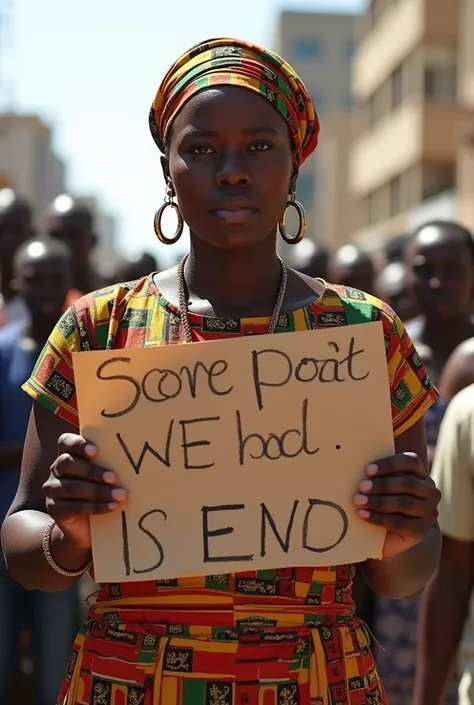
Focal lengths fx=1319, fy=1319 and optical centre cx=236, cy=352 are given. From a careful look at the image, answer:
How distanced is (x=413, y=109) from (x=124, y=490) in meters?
29.5

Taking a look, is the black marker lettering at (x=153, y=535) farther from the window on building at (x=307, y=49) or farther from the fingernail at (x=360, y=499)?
the window on building at (x=307, y=49)

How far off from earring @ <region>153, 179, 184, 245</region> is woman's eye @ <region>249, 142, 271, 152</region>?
0.23 metres

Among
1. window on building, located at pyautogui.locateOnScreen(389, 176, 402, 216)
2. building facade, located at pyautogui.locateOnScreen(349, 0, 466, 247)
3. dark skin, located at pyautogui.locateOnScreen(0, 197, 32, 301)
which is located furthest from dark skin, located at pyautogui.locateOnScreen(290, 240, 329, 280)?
window on building, located at pyautogui.locateOnScreen(389, 176, 402, 216)

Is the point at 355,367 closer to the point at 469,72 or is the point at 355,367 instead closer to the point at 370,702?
the point at 370,702

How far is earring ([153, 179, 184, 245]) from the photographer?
7.96ft

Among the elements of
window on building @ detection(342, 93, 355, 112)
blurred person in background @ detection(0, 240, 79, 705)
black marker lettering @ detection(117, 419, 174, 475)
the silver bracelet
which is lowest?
blurred person in background @ detection(0, 240, 79, 705)

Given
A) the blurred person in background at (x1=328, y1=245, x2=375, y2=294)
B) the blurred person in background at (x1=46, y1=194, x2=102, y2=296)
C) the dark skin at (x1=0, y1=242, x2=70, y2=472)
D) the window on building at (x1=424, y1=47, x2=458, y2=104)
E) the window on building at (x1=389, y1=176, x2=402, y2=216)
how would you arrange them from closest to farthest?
the dark skin at (x1=0, y1=242, x2=70, y2=472) < the blurred person in background at (x1=46, y1=194, x2=102, y2=296) < the blurred person in background at (x1=328, y1=245, x2=375, y2=294) < the window on building at (x1=424, y1=47, x2=458, y2=104) < the window on building at (x1=389, y1=176, x2=402, y2=216)

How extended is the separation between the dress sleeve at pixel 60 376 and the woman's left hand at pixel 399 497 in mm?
523

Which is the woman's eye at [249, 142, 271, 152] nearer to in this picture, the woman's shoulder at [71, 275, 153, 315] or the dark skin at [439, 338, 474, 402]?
the woman's shoulder at [71, 275, 153, 315]

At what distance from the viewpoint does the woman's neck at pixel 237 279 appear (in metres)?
2.34

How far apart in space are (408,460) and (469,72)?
2315 centimetres

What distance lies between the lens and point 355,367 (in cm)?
218

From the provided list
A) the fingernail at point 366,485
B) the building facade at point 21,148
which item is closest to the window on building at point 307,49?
the building facade at point 21,148

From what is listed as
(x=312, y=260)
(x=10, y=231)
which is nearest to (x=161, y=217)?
(x=10, y=231)
